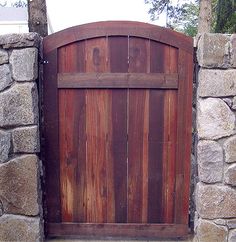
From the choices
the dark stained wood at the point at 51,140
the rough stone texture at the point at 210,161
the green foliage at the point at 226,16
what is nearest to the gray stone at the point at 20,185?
the dark stained wood at the point at 51,140

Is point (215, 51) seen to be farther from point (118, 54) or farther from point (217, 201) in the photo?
point (217, 201)

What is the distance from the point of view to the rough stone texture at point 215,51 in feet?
7.91

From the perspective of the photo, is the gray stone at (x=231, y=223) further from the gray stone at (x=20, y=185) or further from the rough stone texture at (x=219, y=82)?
the gray stone at (x=20, y=185)

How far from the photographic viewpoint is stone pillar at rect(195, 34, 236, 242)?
242 centimetres

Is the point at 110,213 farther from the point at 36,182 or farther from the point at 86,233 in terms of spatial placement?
the point at 36,182

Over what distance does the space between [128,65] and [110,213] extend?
119 cm

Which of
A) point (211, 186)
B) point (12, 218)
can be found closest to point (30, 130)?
point (12, 218)

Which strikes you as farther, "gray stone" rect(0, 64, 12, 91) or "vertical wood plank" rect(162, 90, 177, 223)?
"vertical wood plank" rect(162, 90, 177, 223)

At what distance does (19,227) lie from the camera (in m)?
2.59

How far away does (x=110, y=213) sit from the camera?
2.77m

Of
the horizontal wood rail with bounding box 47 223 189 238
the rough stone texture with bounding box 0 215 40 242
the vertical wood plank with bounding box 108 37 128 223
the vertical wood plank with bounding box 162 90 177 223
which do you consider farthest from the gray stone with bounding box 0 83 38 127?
the vertical wood plank with bounding box 162 90 177 223

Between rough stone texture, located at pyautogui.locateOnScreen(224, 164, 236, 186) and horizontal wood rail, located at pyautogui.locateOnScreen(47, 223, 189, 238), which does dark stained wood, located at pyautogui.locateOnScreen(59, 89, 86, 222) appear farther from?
rough stone texture, located at pyautogui.locateOnScreen(224, 164, 236, 186)

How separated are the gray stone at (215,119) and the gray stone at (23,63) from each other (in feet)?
4.14

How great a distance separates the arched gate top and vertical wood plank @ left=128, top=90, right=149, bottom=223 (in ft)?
1.41
